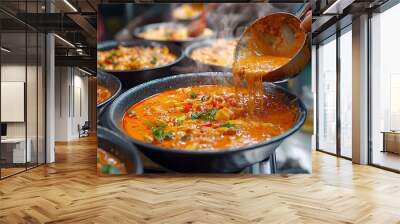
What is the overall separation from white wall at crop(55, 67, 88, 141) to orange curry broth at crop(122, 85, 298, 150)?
9158 mm

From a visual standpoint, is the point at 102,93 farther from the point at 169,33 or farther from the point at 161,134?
the point at 169,33

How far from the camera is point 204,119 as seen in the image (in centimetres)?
566

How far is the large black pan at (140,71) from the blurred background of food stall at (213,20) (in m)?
0.08

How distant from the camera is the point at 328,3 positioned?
613 centimetres

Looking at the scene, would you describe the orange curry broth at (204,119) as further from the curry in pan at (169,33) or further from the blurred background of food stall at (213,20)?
the curry in pan at (169,33)

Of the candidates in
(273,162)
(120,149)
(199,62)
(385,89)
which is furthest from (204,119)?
(385,89)

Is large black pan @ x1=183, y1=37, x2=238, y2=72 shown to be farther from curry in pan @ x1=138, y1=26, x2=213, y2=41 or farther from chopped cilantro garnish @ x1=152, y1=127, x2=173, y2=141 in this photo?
chopped cilantro garnish @ x1=152, y1=127, x2=173, y2=141

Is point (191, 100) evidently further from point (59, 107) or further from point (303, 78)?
point (59, 107)

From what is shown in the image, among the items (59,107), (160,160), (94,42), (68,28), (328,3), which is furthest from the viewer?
(59,107)

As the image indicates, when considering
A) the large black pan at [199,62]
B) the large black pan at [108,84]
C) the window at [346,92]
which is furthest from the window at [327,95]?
the large black pan at [108,84]

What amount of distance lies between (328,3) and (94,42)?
6910 mm

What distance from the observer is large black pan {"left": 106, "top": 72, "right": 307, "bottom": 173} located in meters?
5.43

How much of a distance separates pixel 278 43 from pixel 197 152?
6.85 feet

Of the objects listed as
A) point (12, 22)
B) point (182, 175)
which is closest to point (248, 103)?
point (182, 175)
